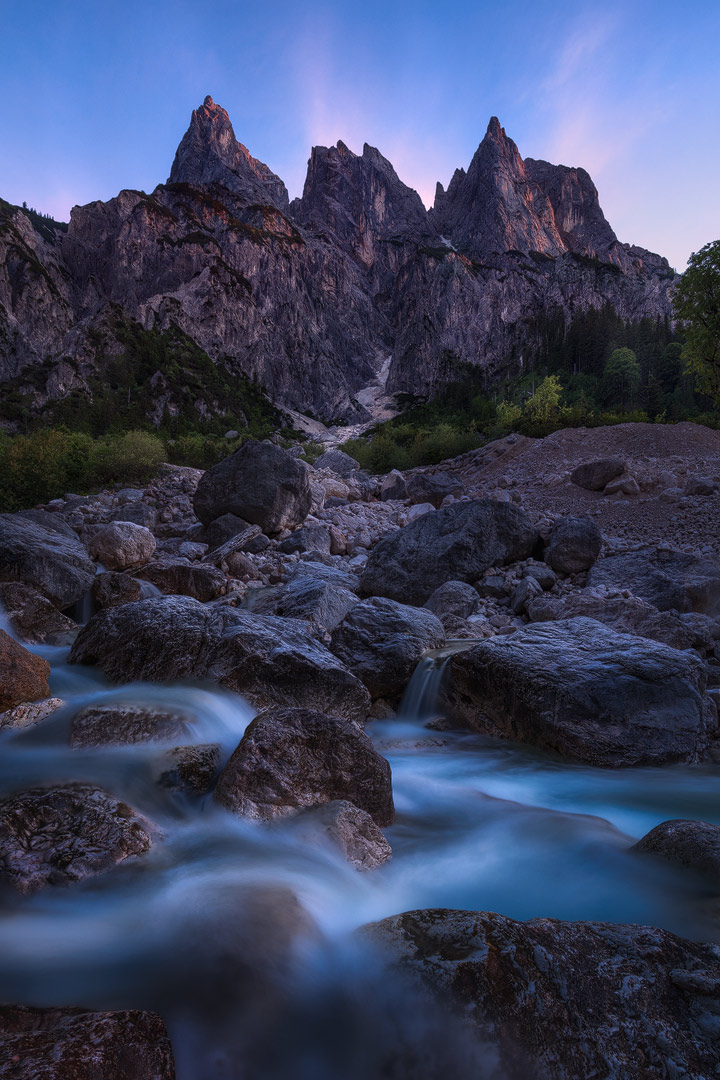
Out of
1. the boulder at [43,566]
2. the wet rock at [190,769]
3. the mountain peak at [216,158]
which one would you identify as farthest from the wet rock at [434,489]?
the mountain peak at [216,158]

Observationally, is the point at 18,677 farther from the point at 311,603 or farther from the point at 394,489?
the point at 394,489

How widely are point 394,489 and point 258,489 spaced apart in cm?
985

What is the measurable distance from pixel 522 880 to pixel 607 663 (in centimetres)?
281

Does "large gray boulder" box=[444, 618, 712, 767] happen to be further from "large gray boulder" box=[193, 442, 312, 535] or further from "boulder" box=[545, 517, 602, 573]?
"large gray boulder" box=[193, 442, 312, 535]

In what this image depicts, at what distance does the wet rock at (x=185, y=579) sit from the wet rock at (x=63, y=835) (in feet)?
21.5

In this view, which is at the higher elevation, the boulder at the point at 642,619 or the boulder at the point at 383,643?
the boulder at the point at 642,619

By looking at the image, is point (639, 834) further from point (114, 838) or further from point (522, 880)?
point (114, 838)

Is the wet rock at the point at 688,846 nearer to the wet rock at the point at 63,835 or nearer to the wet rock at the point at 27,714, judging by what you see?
the wet rock at the point at 63,835

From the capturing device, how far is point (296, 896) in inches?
102

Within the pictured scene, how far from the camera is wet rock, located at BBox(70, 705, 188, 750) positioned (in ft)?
13.2

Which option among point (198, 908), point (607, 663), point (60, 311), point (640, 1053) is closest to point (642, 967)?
point (640, 1053)

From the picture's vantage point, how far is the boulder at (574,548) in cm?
1052

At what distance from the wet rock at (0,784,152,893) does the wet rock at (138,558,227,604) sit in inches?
257

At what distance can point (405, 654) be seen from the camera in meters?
6.75
